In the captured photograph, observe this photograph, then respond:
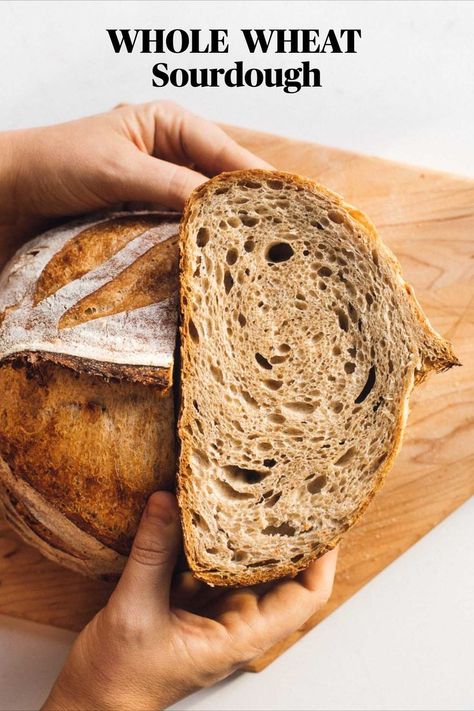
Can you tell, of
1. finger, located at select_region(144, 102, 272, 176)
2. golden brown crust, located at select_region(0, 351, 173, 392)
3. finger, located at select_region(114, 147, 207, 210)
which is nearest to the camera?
golden brown crust, located at select_region(0, 351, 173, 392)

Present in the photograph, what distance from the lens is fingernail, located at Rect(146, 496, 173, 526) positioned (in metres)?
1.69

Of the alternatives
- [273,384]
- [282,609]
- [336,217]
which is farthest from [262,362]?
[282,609]

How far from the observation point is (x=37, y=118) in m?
2.51

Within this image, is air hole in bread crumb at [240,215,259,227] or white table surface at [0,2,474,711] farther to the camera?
white table surface at [0,2,474,711]

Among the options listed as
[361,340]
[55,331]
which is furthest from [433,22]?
[55,331]

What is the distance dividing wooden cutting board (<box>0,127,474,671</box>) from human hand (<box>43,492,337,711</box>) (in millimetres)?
286

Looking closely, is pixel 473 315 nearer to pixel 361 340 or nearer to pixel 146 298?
pixel 361 340

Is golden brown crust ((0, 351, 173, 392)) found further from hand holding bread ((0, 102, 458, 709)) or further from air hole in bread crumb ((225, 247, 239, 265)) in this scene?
air hole in bread crumb ((225, 247, 239, 265))

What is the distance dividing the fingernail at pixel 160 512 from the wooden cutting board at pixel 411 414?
0.57m

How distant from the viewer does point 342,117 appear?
2459 mm

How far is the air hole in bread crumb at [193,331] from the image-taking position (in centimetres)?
173

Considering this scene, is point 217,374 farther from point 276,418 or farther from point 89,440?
point 89,440

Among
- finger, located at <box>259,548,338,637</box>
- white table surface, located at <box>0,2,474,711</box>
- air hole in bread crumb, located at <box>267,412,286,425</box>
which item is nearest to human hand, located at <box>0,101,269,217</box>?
white table surface, located at <box>0,2,474,711</box>

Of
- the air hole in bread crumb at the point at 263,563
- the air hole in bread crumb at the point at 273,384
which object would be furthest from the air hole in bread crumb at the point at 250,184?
the air hole in bread crumb at the point at 263,563
